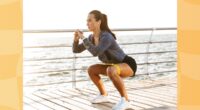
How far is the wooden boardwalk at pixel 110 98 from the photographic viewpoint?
3.95m

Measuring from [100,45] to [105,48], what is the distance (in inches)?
2.4

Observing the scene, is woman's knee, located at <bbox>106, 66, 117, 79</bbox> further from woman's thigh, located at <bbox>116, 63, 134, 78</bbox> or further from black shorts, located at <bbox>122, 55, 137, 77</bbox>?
black shorts, located at <bbox>122, 55, 137, 77</bbox>

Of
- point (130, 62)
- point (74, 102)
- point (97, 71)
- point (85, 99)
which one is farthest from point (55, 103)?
point (130, 62)

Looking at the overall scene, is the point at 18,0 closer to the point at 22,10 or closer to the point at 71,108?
the point at 22,10

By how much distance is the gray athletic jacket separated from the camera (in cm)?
356

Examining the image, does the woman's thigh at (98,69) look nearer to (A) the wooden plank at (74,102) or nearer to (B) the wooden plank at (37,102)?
(A) the wooden plank at (74,102)

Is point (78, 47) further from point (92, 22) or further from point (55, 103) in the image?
point (55, 103)

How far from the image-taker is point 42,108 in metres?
3.95

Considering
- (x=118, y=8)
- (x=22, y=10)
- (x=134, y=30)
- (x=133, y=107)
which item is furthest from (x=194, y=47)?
(x=118, y=8)

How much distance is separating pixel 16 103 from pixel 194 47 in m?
0.54

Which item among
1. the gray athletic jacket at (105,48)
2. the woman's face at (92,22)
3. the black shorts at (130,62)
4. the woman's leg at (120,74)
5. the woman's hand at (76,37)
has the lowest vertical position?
the woman's leg at (120,74)

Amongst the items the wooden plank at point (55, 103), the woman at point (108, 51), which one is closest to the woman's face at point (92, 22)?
the woman at point (108, 51)

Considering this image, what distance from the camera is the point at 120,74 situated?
3750 millimetres

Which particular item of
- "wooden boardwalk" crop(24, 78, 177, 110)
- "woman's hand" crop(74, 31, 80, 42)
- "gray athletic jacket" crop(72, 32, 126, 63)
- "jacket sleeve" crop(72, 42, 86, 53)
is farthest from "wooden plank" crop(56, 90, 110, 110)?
"woman's hand" crop(74, 31, 80, 42)
